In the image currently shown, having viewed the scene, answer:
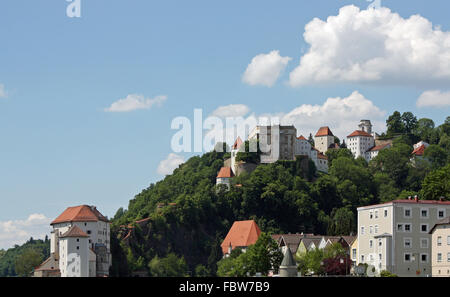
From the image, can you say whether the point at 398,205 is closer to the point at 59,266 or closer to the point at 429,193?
the point at 429,193

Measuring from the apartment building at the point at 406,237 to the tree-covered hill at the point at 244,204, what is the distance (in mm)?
23859

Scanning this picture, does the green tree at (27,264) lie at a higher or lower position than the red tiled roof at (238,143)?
lower

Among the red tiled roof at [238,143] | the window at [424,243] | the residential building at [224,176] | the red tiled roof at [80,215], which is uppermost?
the red tiled roof at [238,143]

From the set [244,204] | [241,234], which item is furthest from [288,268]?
[244,204]

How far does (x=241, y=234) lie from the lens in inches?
5901

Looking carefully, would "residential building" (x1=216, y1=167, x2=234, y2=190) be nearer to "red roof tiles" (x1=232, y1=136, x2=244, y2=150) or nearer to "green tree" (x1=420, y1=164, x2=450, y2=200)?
"red roof tiles" (x1=232, y1=136, x2=244, y2=150)

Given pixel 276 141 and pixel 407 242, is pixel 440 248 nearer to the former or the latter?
pixel 407 242

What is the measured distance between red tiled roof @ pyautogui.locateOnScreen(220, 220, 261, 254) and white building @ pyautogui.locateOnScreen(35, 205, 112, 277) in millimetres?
24084

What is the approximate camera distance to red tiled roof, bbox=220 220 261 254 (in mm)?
147125

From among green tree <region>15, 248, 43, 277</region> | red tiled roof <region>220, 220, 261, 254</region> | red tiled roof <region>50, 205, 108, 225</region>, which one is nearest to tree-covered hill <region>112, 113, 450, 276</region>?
red tiled roof <region>220, 220, 261, 254</region>

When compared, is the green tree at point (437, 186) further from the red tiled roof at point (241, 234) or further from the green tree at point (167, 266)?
the green tree at point (167, 266)

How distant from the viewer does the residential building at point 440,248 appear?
306 feet

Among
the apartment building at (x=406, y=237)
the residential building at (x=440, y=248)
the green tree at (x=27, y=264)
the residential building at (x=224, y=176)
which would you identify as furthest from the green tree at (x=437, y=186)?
the green tree at (x=27, y=264)
